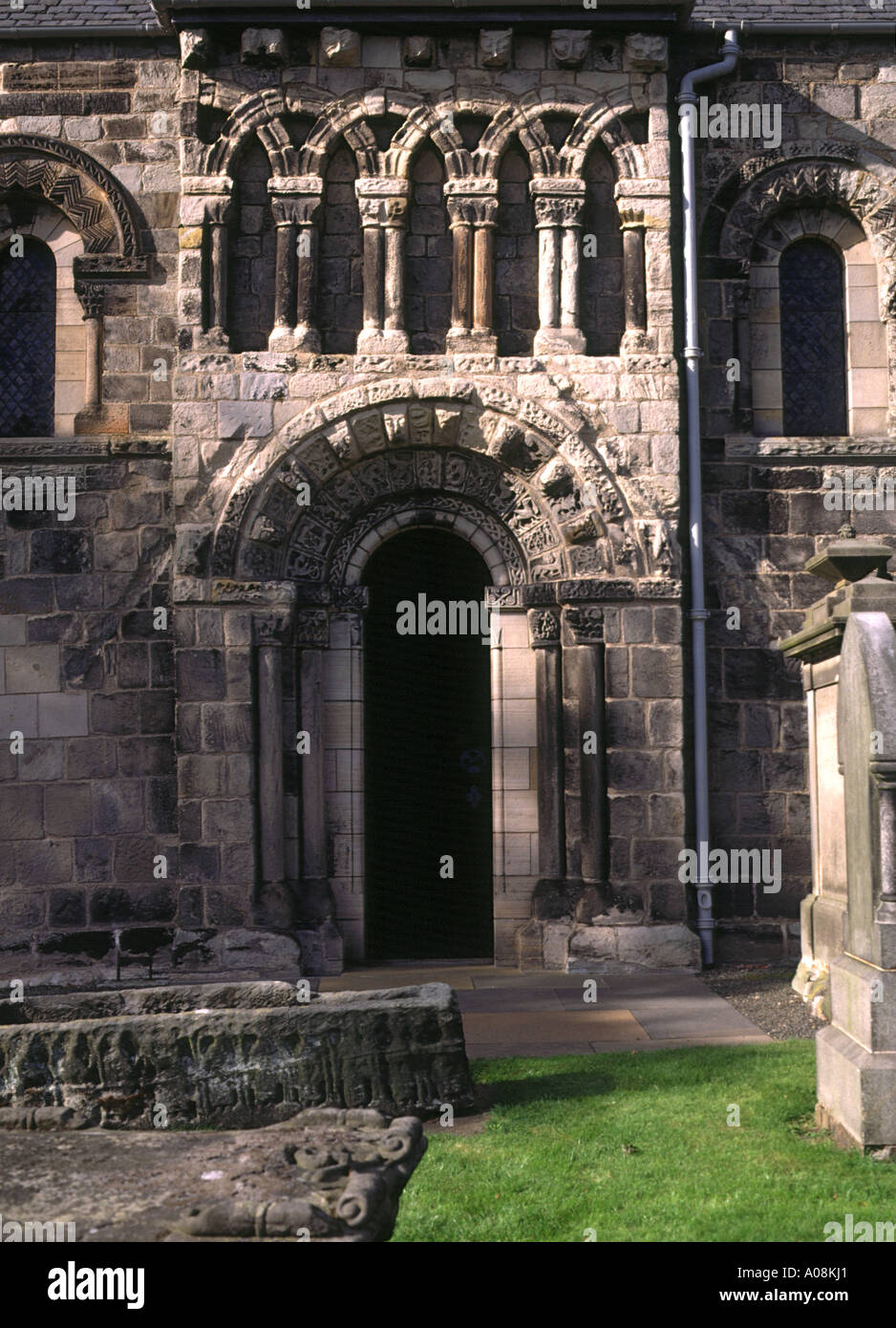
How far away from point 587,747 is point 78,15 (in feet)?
24.0

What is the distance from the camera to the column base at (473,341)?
10.1 meters

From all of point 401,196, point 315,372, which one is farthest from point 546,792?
point 401,196

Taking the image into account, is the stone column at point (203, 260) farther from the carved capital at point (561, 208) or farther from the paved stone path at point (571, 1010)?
the paved stone path at point (571, 1010)

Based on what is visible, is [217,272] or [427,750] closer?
[217,272]

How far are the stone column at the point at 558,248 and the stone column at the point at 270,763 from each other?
9.96 feet

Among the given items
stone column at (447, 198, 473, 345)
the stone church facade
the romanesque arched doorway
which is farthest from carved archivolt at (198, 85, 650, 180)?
the romanesque arched doorway

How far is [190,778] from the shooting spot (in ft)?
32.0

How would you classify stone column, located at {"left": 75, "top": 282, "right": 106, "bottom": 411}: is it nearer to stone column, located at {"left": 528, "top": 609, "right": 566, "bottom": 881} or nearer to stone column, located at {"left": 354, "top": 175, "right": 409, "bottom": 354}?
stone column, located at {"left": 354, "top": 175, "right": 409, "bottom": 354}

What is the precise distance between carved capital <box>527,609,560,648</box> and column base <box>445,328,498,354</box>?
208 centimetres

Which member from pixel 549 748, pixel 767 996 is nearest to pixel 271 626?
pixel 549 748

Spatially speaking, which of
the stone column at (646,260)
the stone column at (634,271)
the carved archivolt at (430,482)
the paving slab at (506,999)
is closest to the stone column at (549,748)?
the carved archivolt at (430,482)

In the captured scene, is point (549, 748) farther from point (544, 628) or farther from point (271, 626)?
point (271, 626)

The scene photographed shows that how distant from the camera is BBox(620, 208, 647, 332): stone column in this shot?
10242mm

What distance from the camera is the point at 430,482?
1030 cm
